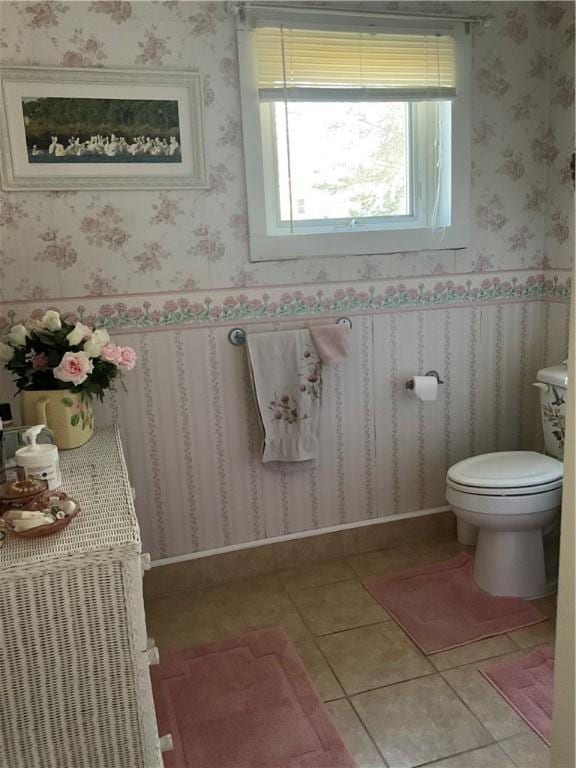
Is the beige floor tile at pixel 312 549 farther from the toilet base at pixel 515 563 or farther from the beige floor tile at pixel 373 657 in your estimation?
the toilet base at pixel 515 563

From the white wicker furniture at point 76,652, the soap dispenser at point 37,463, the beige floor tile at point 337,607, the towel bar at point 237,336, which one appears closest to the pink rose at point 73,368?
the soap dispenser at point 37,463

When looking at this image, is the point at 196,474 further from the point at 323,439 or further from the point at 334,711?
the point at 334,711

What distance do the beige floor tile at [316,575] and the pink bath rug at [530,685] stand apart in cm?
70

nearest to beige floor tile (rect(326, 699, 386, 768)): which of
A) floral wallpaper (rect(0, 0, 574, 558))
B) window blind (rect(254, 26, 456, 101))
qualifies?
floral wallpaper (rect(0, 0, 574, 558))

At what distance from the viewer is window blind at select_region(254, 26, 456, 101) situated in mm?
2189

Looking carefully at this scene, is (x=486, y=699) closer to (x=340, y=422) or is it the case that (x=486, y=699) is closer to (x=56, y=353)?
(x=340, y=422)

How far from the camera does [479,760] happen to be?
5.31ft

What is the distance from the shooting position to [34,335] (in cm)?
186

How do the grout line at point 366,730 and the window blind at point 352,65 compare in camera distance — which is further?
the window blind at point 352,65

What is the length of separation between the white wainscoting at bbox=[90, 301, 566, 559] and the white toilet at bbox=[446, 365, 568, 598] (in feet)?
0.98

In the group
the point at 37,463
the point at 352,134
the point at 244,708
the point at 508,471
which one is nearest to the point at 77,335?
the point at 37,463

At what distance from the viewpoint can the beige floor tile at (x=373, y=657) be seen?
193 centimetres

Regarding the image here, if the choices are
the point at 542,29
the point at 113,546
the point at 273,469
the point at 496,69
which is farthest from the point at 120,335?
the point at 542,29

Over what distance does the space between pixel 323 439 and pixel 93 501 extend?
1.23 m
